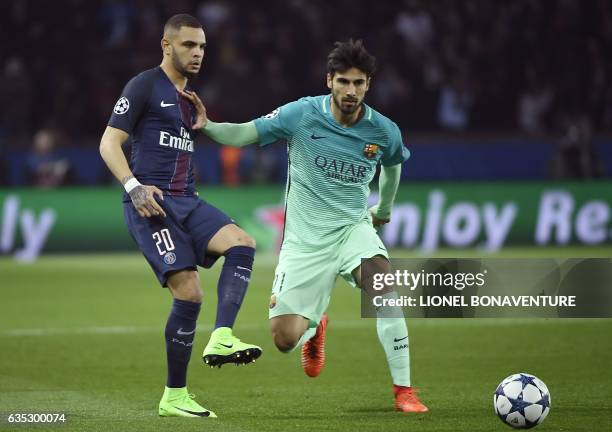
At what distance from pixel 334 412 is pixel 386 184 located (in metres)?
1.51

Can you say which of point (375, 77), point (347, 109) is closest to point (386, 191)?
point (347, 109)

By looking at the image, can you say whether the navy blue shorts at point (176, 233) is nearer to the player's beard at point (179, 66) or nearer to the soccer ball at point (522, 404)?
the player's beard at point (179, 66)

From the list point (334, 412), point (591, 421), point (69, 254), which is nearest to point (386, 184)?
point (334, 412)

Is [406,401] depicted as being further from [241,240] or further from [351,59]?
[351,59]

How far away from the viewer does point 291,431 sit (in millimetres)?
6535

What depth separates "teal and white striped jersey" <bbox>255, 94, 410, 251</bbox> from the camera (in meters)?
7.50

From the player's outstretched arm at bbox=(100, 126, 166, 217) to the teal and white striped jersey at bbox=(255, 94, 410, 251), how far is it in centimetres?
90

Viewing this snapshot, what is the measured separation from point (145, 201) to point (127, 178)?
0.18 m

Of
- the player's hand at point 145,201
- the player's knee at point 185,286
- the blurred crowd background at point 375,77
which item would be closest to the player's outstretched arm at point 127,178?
the player's hand at point 145,201

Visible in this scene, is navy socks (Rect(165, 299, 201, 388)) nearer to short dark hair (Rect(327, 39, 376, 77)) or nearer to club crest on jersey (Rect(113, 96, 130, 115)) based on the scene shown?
club crest on jersey (Rect(113, 96, 130, 115))

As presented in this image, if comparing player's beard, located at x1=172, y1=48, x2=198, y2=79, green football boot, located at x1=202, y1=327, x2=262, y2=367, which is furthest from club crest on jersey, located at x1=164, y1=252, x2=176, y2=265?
player's beard, located at x1=172, y1=48, x2=198, y2=79

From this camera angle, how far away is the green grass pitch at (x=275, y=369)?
6.96 meters

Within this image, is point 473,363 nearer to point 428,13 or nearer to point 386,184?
point 386,184

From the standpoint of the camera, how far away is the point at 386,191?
7902mm
